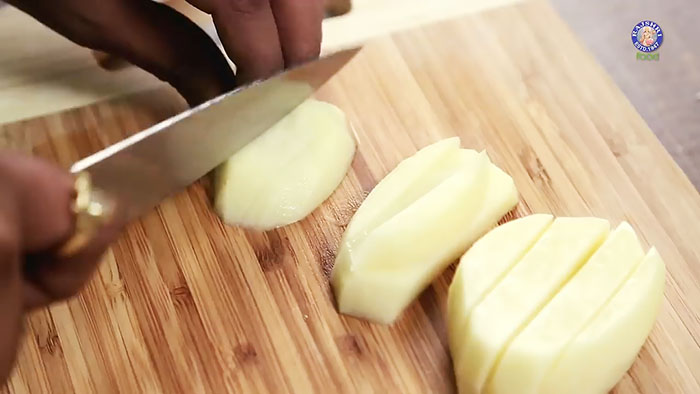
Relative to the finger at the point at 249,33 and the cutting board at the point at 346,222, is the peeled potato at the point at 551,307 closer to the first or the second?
the cutting board at the point at 346,222

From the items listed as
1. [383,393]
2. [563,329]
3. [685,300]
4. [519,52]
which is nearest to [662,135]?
[519,52]

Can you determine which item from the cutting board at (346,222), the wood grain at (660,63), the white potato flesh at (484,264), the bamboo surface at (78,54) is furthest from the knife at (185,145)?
the wood grain at (660,63)

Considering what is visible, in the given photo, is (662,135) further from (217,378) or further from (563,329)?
(217,378)

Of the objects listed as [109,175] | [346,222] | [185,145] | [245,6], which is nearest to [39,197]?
[109,175]

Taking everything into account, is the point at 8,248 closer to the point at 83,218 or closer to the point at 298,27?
the point at 83,218

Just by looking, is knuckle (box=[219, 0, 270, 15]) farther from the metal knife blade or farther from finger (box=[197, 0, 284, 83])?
the metal knife blade
